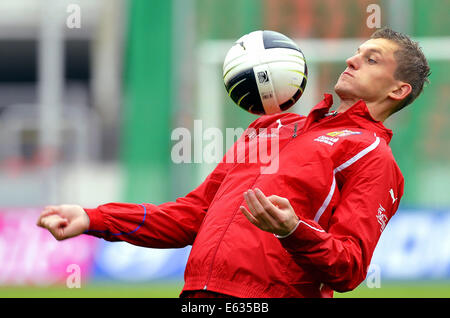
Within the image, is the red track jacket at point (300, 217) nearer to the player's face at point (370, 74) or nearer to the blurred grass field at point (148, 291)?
the player's face at point (370, 74)

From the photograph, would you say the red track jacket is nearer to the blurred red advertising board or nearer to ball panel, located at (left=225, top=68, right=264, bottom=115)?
ball panel, located at (left=225, top=68, right=264, bottom=115)

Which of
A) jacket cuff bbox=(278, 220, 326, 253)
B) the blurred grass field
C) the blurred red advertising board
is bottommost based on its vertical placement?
the blurred grass field

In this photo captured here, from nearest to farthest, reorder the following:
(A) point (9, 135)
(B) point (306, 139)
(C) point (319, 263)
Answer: (C) point (319, 263)
(B) point (306, 139)
(A) point (9, 135)

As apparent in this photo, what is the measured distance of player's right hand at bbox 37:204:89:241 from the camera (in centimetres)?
370

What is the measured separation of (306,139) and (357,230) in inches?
23.1

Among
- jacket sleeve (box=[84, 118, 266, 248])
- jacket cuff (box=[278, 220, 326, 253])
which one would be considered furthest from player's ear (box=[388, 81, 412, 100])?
jacket cuff (box=[278, 220, 326, 253])

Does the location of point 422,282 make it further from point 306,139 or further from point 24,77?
point 24,77

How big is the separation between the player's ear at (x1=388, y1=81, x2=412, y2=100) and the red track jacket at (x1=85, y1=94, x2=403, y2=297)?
0.26 meters

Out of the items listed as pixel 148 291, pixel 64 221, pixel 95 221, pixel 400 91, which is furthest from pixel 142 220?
pixel 148 291

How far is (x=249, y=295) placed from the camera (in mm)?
3463

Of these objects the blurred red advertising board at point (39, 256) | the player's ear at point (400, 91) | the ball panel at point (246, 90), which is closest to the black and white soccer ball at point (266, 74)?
the ball panel at point (246, 90)
